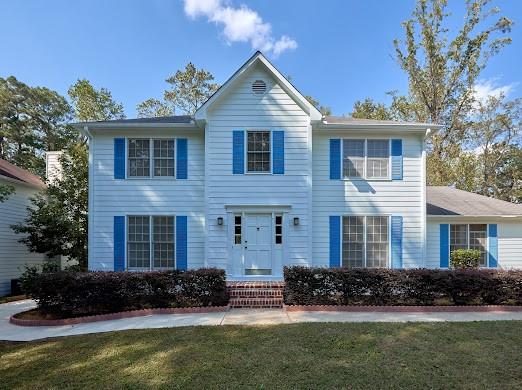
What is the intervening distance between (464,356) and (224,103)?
915 cm

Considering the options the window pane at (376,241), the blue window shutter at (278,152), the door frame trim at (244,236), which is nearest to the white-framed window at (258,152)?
the blue window shutter at (278,152)

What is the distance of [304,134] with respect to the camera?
425 inches

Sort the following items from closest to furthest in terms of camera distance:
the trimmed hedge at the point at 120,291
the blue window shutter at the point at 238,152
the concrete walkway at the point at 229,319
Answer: the concrete walkway at the point at 229,319 < the trimmed hedge at the point at 120,291 < the blue window shutter at the point at 238,152

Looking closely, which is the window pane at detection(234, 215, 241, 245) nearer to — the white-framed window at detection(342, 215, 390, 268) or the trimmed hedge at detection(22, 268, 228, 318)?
the trimmed hedge at detection(22, 268, 228, 318)

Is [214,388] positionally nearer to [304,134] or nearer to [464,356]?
[464,356]

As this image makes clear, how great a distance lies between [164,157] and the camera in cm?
1128

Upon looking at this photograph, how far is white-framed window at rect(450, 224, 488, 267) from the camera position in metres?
12.7

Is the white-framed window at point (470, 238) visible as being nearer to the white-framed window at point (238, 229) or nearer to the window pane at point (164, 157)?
the white-framed window at point (238, 229)

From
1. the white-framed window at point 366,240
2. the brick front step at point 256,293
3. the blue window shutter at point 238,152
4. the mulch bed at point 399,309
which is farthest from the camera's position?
the white-framed window at point 366,240

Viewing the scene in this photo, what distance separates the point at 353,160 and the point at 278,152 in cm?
271

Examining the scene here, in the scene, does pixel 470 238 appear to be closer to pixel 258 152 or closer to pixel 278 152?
pixel 278 152

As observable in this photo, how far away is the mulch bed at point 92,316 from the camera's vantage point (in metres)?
7.78

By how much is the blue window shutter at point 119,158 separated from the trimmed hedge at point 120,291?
12.4 ft

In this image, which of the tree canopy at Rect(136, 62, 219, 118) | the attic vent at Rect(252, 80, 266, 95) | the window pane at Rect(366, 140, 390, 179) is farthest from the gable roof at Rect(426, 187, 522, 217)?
the tree canopy at Rect(136, 62, 219, 118)
